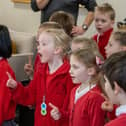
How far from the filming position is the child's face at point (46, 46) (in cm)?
220

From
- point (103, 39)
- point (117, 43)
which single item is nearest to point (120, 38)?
point (117, 43)

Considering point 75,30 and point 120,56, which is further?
point 75,30

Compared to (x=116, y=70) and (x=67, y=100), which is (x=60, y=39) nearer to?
(x=67, y=100)

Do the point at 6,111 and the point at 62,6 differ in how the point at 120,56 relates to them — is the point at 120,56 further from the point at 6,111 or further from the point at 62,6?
the point at 62,6

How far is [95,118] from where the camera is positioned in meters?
1.82

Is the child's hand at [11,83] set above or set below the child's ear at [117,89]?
below

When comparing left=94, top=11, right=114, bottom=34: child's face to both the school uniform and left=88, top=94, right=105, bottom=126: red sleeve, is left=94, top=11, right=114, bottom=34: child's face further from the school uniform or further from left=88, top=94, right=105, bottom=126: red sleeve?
the school uniform

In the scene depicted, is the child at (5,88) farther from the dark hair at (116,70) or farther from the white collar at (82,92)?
the dark hair at (116,70)

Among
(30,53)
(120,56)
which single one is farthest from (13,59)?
(120,56)

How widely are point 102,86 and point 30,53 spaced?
260 centimetres

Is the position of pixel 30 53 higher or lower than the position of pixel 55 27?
lower

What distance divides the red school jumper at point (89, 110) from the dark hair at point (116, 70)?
0.39 m

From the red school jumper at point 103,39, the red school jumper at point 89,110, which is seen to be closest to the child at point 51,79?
the red school jumper at point 89,110

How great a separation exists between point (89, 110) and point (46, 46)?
56cm
